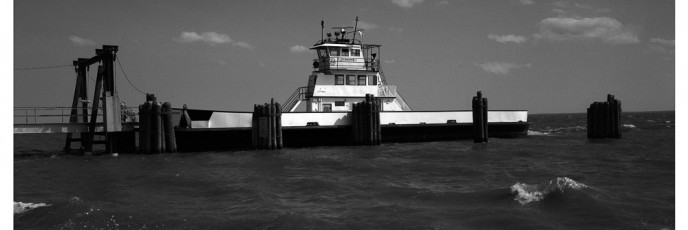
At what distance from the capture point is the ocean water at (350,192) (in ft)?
34.2

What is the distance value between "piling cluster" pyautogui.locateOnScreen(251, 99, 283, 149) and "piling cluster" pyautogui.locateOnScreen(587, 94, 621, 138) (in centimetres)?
1754

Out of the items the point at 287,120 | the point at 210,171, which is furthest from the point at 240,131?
the point at 210,171

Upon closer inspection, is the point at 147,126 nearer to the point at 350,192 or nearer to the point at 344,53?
the point at 344,53

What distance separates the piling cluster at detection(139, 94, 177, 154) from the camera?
23375mm

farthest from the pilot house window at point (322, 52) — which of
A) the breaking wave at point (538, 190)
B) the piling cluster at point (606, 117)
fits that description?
the breaking wave at point (538, 190)

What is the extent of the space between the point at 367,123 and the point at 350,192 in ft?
46.8

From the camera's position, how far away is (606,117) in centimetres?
3244

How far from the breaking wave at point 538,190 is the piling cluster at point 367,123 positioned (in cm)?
1477

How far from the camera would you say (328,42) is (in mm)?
31938

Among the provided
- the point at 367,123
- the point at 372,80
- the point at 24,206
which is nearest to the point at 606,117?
the point at 372,80

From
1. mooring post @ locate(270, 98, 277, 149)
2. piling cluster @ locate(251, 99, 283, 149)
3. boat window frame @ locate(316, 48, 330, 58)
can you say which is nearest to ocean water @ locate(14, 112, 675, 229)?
mooring post @ locate(270, 98, 277, 149)

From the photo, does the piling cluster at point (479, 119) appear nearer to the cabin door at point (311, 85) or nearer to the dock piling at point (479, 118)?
the dock piling at point (479, 118)

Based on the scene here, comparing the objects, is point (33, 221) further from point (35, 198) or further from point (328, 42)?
point (328, 42)

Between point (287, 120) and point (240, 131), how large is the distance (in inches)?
101
